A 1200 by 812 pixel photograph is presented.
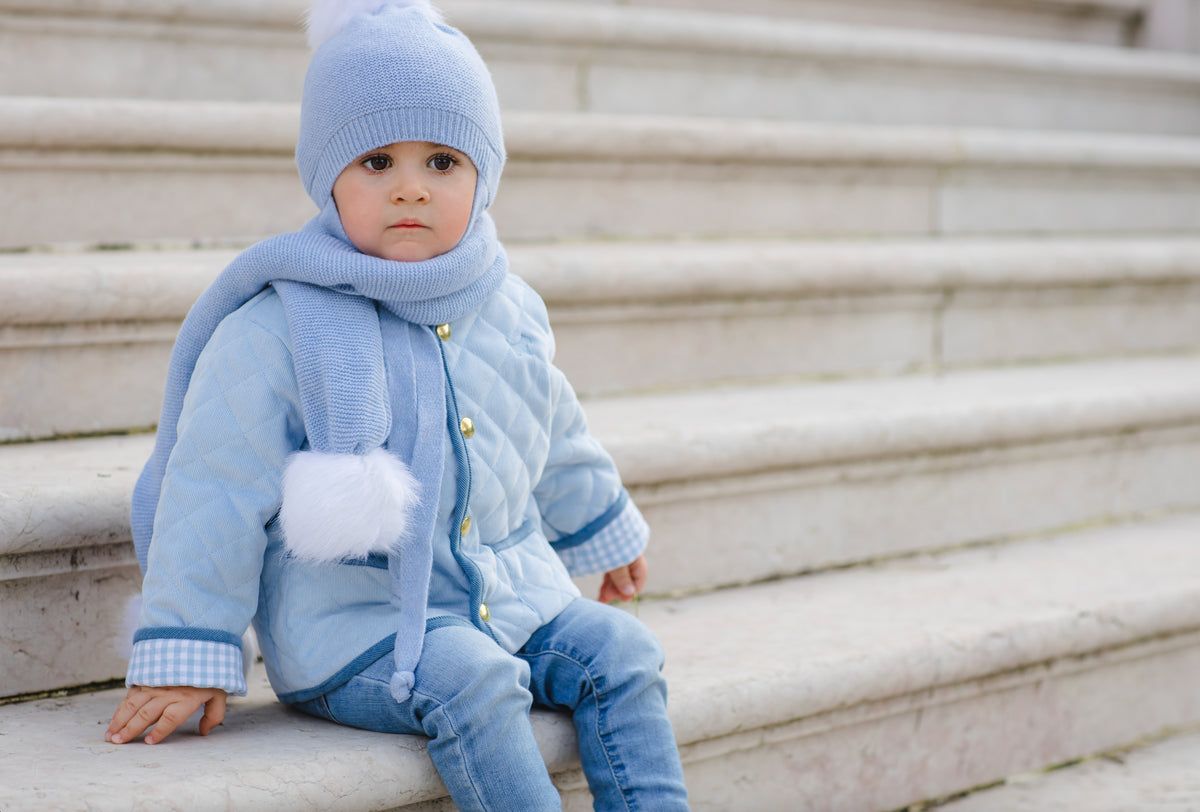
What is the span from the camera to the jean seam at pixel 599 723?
123 cm

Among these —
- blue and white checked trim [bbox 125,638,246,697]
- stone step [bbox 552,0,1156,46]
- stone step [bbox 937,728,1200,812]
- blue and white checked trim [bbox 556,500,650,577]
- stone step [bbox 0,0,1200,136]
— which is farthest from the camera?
stone step [bbox 552,0,1156,46]

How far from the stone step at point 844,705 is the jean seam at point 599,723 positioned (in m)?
0.05

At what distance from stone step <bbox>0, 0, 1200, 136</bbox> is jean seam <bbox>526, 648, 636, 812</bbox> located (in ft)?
3.78

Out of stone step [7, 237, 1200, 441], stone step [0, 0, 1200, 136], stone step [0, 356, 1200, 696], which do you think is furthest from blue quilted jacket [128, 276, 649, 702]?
stone step [0, 0, 1200, 136]

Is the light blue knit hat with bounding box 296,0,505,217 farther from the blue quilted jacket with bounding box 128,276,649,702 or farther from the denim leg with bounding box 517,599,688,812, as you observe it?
the denim leg with bounding box 517,599,688,812

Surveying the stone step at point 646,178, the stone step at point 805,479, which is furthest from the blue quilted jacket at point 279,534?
the stone step at point 646,178

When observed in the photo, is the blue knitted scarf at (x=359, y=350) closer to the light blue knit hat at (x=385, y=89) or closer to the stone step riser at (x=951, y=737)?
the light blue knit hat at (x=385, y=89)

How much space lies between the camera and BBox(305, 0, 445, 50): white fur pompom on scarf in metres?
1.25

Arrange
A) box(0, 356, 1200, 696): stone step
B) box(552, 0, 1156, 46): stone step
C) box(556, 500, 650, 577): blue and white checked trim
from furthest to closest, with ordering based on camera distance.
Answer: box(552, 0, 1156, 46): stone step
box(556, 500, 650, 577): blue and white checked trim
box(0, 356, 1200, 696): stone step

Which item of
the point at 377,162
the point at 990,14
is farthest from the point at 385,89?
the point at 990,14

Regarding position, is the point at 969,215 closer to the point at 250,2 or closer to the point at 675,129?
the point at 675,129

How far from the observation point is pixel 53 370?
5.13 feet

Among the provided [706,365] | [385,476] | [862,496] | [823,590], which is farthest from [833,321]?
[385,476]

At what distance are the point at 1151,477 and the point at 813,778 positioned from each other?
101 cm
